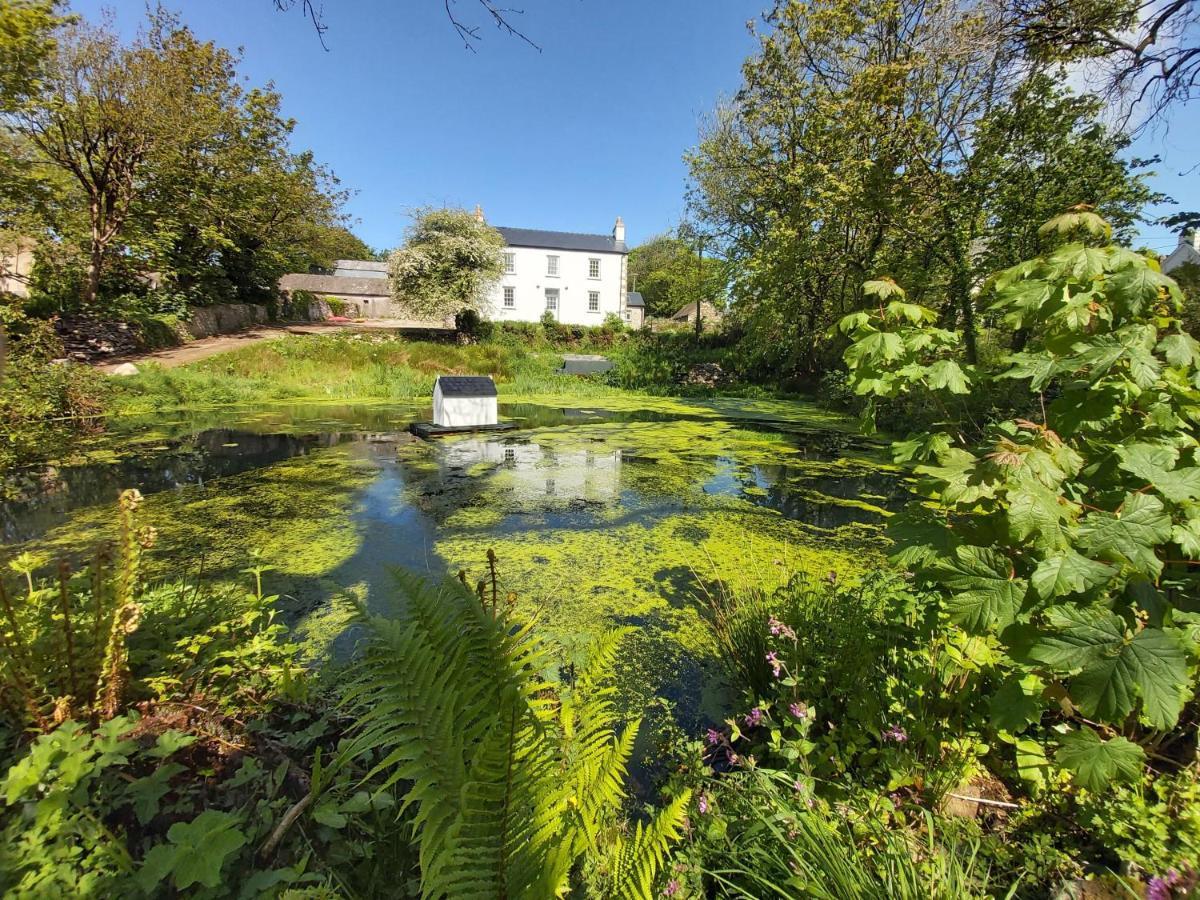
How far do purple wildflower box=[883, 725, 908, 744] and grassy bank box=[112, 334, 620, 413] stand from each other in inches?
448

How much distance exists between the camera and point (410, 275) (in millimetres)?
17484

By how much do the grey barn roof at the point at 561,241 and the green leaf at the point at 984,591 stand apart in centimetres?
2884

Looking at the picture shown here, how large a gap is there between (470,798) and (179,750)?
37.7 inches

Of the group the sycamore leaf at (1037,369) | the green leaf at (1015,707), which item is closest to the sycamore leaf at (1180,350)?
the sycamore leaf at (1037,369)

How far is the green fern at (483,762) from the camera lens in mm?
934

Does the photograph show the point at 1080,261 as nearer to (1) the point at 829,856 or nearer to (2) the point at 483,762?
(1) the point at 829,856

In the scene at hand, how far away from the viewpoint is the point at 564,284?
27984mm

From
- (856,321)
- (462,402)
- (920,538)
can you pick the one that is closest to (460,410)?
(462,402)

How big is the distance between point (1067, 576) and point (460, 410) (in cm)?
826

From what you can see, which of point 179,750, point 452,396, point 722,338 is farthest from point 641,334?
point 179,750

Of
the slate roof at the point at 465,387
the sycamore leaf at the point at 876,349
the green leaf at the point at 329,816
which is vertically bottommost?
the green leaf at the point at 329,816

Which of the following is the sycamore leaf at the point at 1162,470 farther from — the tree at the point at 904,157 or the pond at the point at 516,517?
the tree at the point at 904,157

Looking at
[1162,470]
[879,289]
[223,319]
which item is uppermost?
[223,319]

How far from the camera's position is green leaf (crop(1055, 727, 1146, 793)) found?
3.49ft
